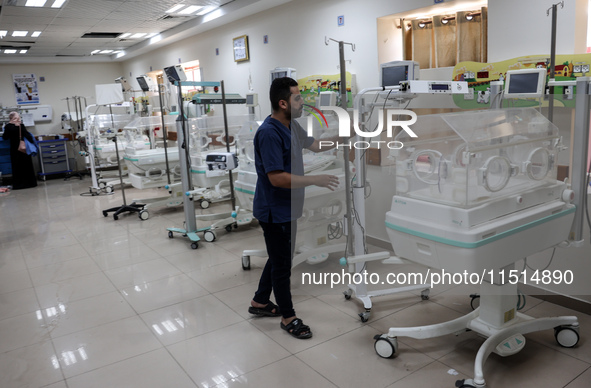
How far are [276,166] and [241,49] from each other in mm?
4673

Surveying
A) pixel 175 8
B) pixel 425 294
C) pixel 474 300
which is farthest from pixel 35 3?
pixel 474 300

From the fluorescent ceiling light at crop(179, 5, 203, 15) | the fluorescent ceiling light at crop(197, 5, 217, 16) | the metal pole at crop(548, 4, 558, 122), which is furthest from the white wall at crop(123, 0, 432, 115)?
the metal pole at crop(548, 4, 558, 122)

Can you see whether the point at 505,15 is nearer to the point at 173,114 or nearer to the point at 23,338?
the point at 23,338

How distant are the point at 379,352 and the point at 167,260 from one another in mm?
2592

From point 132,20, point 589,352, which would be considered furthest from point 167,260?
point 132,20

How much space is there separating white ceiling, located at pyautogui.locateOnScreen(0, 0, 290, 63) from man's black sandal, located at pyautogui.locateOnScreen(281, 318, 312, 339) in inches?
166

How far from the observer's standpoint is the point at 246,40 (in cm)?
673

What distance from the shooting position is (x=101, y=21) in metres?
7.48

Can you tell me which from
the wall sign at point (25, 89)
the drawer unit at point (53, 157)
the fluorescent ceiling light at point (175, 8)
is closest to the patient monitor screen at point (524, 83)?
the fluorescent ceiling light at point (175, 8)

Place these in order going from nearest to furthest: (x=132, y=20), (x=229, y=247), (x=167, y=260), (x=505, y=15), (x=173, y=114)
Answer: (x=505, y=15)
(x=167, y=260)
(x=229, y=247)
(x=173, y=114)
(x=132, y=20)

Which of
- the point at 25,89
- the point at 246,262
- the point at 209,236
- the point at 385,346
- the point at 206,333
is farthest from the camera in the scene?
the point at 25,89

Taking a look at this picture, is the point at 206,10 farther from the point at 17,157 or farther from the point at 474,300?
the point at 474,300

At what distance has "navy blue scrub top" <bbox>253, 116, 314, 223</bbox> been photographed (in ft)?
8.85

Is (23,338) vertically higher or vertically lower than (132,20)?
lower
